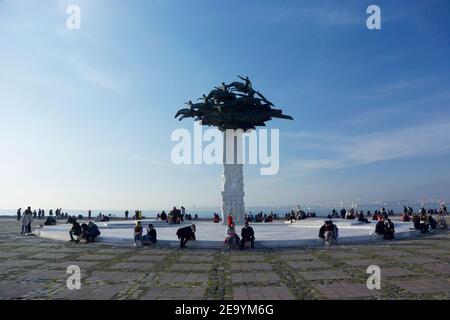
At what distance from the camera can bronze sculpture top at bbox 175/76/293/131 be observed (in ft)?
89.7

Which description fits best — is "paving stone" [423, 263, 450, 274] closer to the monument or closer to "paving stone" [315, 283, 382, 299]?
"paving stone" [315, 283, 382, 299]

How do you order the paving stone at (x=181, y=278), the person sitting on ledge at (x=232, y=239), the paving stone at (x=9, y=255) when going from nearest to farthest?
1. the paving stone at (x=181, y=278)
2. the paving stone at (x=9, y=255)
3. the person sitting on ledge at (x=232, y=239)

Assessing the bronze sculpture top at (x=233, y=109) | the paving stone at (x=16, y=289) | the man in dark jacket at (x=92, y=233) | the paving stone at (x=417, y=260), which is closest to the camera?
the paving stone at (x=16, y=289)

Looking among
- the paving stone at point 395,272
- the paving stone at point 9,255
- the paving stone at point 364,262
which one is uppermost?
the paving stone at point 395,272

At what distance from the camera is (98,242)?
1858 cm

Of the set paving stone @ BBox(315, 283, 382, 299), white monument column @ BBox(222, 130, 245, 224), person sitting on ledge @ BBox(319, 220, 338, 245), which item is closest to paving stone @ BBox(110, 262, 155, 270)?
paving stone @ BBox(315, 283, 382, 299)

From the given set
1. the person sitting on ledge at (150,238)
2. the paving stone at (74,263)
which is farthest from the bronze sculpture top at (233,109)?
the paving stone at (74,263)

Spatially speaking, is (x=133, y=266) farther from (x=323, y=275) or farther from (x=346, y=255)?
(x=346, y=255)

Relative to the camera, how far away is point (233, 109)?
27.6m

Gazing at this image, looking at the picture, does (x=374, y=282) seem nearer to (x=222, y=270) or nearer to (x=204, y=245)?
(x=222, y=270)

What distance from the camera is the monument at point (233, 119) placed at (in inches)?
1080

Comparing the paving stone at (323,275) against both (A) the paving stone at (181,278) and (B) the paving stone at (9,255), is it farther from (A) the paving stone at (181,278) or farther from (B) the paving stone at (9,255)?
(B) the paving stone at (9,255)
